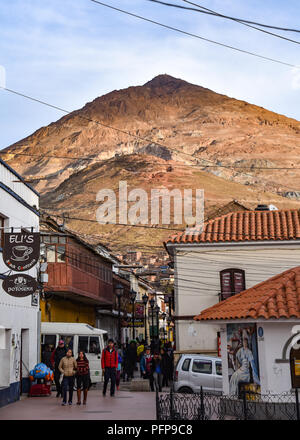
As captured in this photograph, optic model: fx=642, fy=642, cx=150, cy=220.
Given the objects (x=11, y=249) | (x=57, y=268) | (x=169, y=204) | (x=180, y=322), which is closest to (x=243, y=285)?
(x=180, y=322)

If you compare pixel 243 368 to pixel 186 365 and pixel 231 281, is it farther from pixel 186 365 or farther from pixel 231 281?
pixel 231 281

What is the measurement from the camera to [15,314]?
20.5m

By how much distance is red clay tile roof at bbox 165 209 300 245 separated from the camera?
30734 millimetres

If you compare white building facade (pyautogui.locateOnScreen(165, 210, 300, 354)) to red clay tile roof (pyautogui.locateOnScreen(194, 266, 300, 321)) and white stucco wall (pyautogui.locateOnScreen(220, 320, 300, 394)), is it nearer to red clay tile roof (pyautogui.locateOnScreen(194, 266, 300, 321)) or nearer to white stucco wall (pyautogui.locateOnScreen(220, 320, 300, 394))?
red clay tile roof (pyautogui.locateOnScreen(194, 266, 300, 321))

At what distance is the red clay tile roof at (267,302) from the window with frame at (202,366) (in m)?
4.92

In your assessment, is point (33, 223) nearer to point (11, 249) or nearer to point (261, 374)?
point (11, 249)

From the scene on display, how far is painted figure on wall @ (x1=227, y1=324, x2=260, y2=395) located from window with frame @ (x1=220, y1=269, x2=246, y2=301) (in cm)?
1425

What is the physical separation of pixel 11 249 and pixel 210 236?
15.3 metres

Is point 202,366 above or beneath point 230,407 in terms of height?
above

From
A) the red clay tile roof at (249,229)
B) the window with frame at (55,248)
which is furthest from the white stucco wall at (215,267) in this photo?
the window with frame at (55,248)

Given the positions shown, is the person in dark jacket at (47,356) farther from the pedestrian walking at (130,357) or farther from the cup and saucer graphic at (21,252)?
the cup and saucer graphic at (21,252)

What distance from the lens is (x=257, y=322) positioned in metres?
15.0

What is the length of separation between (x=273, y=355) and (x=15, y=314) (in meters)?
9.23

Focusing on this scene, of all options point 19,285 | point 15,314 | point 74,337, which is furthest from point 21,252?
point 74,337
